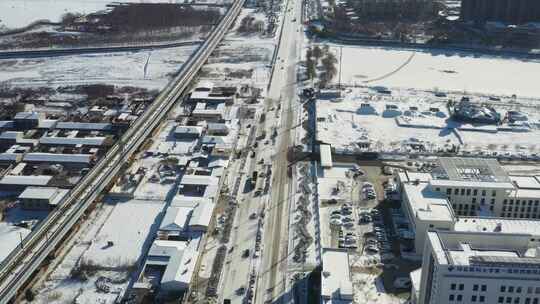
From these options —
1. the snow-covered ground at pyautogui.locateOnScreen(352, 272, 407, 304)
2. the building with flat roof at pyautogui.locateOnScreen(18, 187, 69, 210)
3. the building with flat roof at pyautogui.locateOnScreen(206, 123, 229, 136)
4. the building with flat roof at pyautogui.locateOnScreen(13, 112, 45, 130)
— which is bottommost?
the snow-covered ground at pyautogui.locateOnScreen(352, 272, 407, 304)

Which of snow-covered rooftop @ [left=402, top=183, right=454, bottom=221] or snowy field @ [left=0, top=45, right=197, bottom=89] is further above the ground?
snowy field @ [left=0, top=45, right=197, bottom=89]

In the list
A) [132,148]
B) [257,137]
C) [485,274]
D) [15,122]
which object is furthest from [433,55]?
[485,274]

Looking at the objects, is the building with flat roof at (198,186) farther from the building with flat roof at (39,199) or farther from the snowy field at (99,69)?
the snowy field at (99,69)

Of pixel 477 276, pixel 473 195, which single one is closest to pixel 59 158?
pixel 473 195

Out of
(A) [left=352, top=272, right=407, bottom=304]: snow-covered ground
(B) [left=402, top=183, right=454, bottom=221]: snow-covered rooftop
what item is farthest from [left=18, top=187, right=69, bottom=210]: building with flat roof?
(B) [left=402, top=183, right=454, bottom=221]: snow-covered rooftop

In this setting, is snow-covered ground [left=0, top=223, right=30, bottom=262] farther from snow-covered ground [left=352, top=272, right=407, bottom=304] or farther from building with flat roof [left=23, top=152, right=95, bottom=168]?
snow-covered ground [left=352, top=272, right=407, bottom=304]

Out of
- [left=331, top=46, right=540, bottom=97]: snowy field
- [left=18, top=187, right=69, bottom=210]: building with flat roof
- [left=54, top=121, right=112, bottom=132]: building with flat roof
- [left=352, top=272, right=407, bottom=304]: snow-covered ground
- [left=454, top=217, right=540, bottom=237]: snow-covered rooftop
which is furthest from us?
[left=331, top=46, right=540, bottom=97]: snowy field

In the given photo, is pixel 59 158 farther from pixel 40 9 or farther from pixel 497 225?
pixel 40 9
